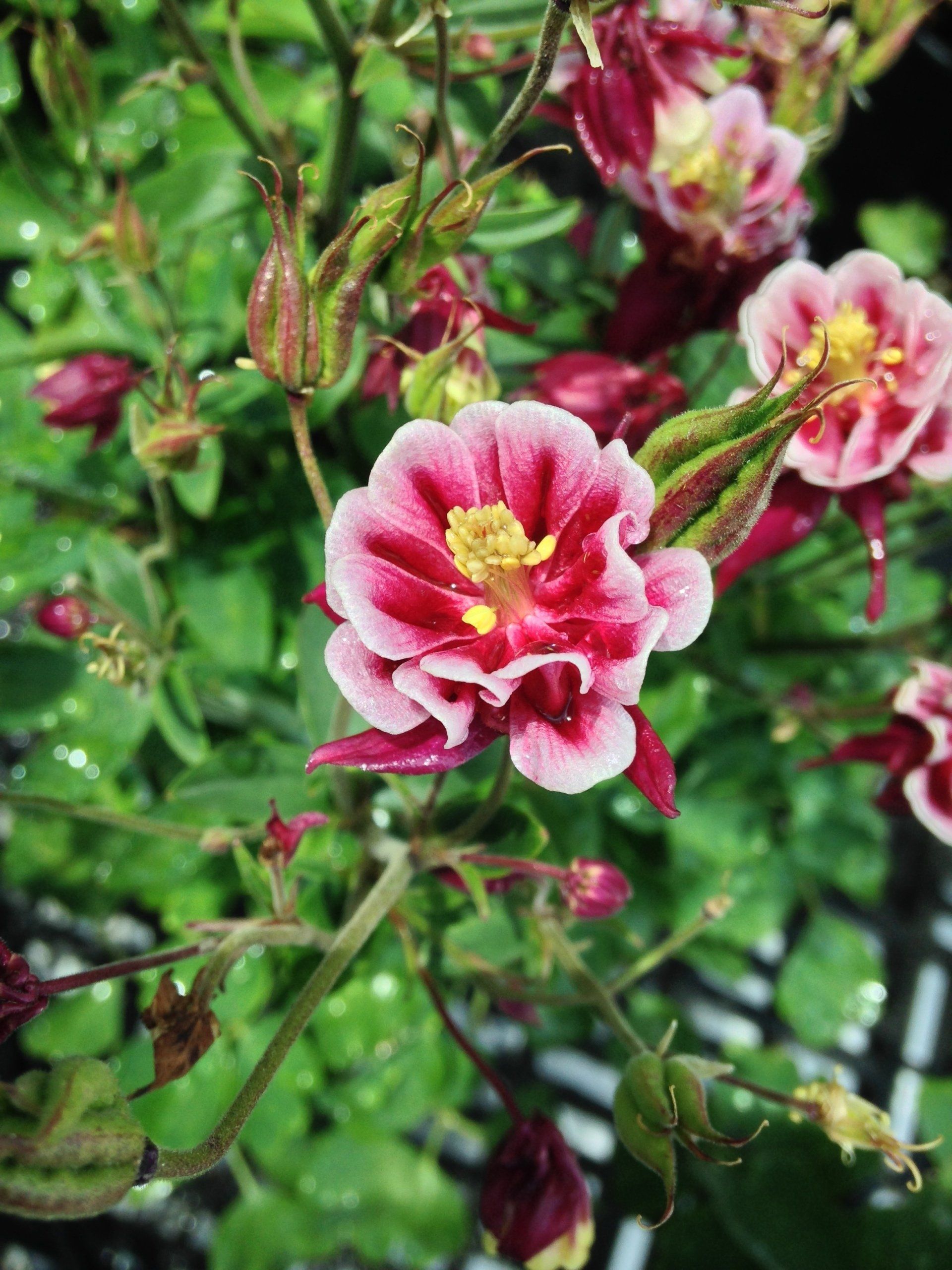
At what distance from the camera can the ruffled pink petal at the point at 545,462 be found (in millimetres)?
384

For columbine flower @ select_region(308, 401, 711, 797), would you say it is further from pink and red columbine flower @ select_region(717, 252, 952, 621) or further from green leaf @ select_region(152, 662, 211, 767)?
green leaf @ select_region(152, 662, 211, 767)

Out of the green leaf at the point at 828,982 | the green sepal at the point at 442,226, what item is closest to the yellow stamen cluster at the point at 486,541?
the green sepal at the point at 442,226

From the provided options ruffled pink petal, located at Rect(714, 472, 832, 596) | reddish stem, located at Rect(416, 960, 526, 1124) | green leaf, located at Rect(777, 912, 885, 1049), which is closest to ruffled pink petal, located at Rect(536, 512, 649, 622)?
ruffled pink petal, located at Rect(714, 472, 832, 596)

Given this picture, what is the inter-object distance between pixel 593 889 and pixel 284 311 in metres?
0.31

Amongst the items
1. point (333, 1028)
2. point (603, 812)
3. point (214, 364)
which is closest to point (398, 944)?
point (333, 1028)

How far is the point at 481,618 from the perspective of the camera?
43cm

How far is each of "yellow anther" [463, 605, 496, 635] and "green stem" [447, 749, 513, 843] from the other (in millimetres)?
53

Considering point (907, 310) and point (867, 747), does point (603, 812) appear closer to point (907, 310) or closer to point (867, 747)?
point (867, 747)

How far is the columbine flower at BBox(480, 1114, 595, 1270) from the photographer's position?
51 centimetres

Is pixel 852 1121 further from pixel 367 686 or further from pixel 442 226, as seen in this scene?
pixel 442 226

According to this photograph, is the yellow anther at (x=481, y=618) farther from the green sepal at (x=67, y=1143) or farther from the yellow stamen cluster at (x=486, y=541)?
the green sepal at (x=67, y=1143)

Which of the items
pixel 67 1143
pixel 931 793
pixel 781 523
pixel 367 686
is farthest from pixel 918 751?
pixel 67 1143

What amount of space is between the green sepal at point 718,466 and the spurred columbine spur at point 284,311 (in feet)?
0.48

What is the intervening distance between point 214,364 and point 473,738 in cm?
52
